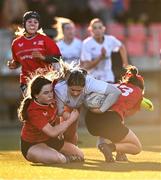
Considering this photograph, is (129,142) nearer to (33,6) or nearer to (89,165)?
(89,165)

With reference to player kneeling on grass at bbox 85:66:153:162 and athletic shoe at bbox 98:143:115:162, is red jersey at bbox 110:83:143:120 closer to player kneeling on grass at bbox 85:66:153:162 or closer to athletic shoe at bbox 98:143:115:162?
player kneeling on grass at bbox 85:66:153:162

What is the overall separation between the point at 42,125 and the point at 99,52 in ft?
17.0

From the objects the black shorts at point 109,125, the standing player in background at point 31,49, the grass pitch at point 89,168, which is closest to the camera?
the grass pitch at point 89,168

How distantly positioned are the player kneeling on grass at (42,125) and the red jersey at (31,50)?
198 centimetres

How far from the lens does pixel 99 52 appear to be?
16.6 m

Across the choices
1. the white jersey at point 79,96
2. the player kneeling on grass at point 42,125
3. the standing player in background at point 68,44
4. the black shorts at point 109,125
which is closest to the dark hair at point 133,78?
the black shorts at point 109,125

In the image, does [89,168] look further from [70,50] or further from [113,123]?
[70,50]

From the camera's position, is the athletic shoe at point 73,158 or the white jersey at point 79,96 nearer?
the white jersey at point 79,96

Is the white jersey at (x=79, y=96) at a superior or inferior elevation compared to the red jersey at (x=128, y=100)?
superior

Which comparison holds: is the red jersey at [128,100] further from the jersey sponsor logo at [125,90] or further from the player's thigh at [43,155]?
the player's thigh at [43,155]

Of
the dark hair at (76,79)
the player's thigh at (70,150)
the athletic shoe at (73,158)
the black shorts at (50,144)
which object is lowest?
the athletic shoe at (73,158)

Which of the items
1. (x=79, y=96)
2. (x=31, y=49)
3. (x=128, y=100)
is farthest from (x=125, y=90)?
(x=31, y=49)

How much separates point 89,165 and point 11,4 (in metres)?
11.9

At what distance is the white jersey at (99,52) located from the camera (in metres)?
16.6
